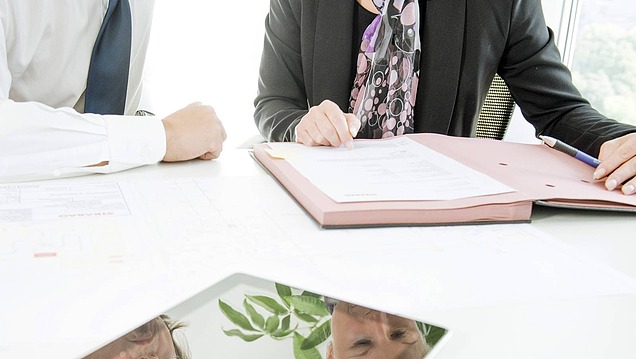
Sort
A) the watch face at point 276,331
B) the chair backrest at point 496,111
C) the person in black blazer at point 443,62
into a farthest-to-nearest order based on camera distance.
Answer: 1. the chair backrest at point 496,111
2. the person in black blazer at point 443,62
3. the watch face at point 276,331

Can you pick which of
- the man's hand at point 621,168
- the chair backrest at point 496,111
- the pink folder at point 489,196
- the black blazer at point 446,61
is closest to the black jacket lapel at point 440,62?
the black blazer at point 446,61

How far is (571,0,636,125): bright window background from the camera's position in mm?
2492

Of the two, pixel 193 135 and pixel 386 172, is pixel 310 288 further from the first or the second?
pixel 193 135

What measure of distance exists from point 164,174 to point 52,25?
393 millimetres

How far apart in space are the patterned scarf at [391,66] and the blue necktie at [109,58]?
49 centimetres

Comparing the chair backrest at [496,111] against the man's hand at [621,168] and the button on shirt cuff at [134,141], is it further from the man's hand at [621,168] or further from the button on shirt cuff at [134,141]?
the button on shirt cuff at [134,141]

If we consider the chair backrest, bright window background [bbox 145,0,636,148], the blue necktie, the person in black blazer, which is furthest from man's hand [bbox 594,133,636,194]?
bright window background [bbox 145,0,636,148]

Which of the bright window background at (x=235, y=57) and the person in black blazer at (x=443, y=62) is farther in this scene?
the bright window background at (x=235, y=57)

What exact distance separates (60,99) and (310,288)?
807mm

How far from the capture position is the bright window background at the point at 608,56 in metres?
2.49

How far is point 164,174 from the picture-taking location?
88 centimetres

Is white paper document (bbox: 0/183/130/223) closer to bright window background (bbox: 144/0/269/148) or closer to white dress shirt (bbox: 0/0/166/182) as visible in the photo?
white dress shirt (bbox: 0/0/166/182)

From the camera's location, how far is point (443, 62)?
136 cm

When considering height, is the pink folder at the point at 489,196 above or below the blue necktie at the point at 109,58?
below
